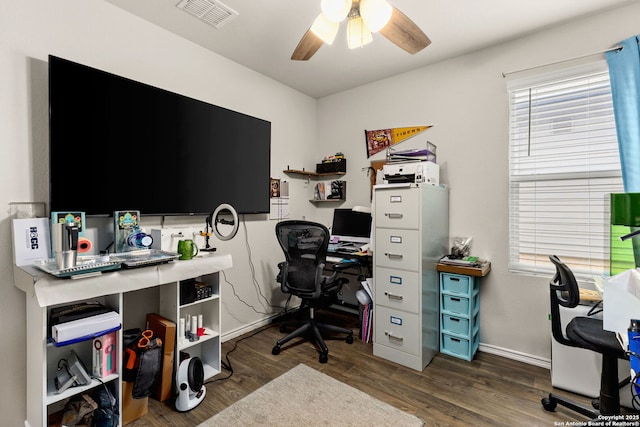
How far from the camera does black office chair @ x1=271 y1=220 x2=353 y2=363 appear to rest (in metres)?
2.49

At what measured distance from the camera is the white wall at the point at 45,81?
1629 millimetres

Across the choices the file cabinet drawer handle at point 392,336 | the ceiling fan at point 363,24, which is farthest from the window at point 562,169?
the ceiling fan at point 363,24

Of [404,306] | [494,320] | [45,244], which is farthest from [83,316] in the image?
[494,320]

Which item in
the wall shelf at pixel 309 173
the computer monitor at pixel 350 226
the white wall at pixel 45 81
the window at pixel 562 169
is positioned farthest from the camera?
the wall shelf at pixel 309 173

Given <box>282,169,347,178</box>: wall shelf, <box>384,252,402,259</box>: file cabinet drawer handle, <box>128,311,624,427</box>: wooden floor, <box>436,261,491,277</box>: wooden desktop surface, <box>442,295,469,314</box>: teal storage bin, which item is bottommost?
<box>128,311,624,427</box>: wooden floor

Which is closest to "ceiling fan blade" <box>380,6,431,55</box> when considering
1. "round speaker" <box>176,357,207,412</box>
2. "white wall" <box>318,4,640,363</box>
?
"white wall" <box>318,4,640,363</box>

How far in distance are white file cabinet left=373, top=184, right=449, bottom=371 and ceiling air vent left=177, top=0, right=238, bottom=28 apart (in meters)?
1.65

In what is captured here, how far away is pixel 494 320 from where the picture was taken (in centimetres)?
252

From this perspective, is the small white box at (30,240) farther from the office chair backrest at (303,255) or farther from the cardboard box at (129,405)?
the office chair backrest at (303,255)

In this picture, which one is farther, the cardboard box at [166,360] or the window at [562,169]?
the window at [562,169]

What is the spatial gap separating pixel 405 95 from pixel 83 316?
9.93 feet

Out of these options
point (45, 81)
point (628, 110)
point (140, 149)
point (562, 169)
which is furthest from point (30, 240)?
point (628, 110)

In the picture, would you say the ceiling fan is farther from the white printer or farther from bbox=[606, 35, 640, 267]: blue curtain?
bbox=[606, 35, 640, 267]: blue curtain

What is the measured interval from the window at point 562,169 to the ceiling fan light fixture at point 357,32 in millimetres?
1433
